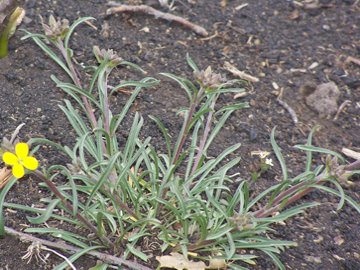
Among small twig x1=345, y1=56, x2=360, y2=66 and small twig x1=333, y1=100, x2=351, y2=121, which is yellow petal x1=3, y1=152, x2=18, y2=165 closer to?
small twig x1=333, y1=100, x2=351, y2=121

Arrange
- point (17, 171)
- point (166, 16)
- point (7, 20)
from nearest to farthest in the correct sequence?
point (17, 171) < point (7, 20) < point (166, 16)

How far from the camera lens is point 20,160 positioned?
5.74 ft

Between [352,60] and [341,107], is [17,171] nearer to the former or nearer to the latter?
[341,107]

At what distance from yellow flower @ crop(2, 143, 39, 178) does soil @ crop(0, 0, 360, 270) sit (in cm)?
73

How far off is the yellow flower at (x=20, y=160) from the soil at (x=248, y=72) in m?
0.73

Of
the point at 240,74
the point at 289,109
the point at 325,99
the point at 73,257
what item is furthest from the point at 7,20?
the point at 325,99

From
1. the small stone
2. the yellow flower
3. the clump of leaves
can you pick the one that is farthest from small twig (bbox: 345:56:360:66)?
the yellow flower

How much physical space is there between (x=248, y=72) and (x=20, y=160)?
6.22 feet

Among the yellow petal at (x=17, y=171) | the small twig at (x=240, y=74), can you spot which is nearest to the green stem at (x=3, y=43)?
the small twig at (x=240, y=74)

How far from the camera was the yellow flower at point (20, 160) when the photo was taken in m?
1.73

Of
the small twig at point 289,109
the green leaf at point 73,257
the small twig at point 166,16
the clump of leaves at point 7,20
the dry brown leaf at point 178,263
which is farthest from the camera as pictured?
the small twig at point 166,16

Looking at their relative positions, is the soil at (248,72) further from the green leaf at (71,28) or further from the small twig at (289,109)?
the green leaf at (71,28)

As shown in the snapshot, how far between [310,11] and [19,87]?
1.92m

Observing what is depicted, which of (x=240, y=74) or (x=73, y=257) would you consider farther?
(x=240, y=74)
